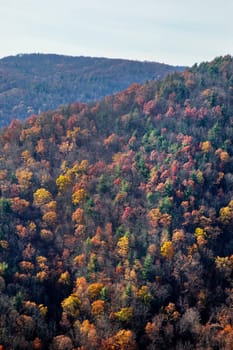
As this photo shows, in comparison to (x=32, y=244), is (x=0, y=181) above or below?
above

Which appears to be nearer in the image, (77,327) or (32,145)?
(77,327)

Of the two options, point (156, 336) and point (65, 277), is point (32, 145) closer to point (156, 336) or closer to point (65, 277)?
point (65, 277)

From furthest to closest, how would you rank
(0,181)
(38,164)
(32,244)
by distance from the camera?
1. (38,164)
2. (0,181)
3. (32,244)

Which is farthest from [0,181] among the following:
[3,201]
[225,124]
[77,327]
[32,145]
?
[225,124]

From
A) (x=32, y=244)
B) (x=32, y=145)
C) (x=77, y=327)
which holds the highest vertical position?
(x=32, y=145)

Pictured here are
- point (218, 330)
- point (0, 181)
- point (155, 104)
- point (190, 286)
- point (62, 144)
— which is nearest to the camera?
point (218, 330)

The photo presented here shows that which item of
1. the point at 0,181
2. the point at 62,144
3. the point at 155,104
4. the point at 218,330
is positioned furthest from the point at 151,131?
the point at 218,330
